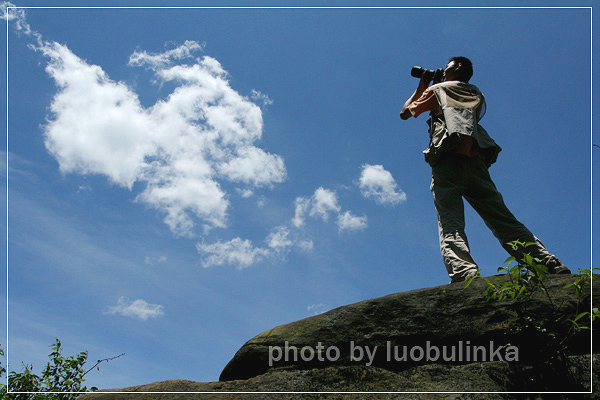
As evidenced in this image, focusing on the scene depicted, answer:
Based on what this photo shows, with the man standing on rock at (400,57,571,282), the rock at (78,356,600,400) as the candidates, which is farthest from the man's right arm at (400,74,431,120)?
the rock at (78,356,600,400)

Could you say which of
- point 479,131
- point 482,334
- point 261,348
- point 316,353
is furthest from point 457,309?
point 479,131

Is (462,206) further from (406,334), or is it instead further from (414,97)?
(406,334)

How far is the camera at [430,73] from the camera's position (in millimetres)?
5332

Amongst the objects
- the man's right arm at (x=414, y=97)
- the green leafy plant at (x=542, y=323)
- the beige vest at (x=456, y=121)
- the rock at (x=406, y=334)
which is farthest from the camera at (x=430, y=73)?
the green leafy plant at (x=542, y=323)

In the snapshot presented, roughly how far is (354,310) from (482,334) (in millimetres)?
856

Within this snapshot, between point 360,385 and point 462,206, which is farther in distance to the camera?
point 462,206

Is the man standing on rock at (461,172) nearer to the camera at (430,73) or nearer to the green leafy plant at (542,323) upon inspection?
the camera at (430,73)

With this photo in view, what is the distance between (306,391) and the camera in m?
2.80

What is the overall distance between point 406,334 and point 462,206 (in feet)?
6.28

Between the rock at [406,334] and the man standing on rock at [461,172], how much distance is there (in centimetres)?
95

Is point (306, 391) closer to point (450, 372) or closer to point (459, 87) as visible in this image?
point (450, 372)

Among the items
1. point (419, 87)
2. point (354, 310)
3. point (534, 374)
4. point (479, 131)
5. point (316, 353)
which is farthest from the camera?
point (419, 87)

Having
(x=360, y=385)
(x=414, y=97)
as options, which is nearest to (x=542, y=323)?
(x=360, y=385)

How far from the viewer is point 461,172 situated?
449 cm
